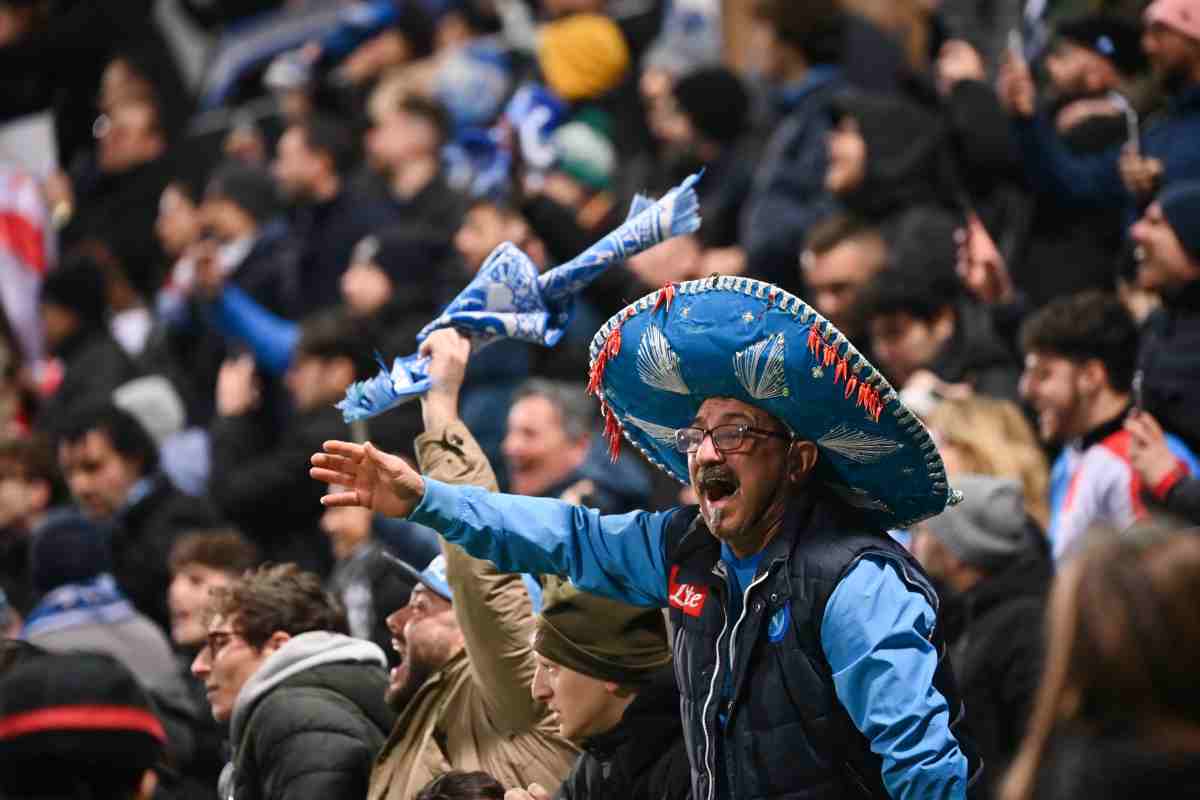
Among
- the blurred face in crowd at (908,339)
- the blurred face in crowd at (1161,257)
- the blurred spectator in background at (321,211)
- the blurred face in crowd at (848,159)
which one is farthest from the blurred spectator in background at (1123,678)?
the blurred spectator in background at (321,211)

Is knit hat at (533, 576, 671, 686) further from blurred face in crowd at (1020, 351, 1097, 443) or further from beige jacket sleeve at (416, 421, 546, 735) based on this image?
blurred face in crowd at (1020, 351, 1097, 443)

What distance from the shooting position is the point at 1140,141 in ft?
22.6

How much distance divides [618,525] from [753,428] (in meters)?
0.44

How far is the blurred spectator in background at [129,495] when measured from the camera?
777 centimetres

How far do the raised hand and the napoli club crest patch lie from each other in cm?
78

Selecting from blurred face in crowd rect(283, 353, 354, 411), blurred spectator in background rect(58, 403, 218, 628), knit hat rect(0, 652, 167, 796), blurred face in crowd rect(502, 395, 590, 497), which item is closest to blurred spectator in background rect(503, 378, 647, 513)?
blurred face in crowd rect(502, 395, 590, 497)

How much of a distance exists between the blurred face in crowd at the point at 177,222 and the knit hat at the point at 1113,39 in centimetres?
584

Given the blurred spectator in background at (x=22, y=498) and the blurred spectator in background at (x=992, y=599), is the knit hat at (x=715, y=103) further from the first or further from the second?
the blurred spectator in background at (x=992, y=599)

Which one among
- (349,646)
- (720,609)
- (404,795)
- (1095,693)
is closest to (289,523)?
(349,646)

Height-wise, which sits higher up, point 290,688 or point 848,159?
point 290,688

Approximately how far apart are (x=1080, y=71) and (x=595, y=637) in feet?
13.6

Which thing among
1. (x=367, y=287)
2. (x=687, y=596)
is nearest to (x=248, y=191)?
(x=367, y=287)

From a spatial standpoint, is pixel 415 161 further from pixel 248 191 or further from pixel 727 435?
pixel 727 435

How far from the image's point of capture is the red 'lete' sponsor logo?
3.98m
